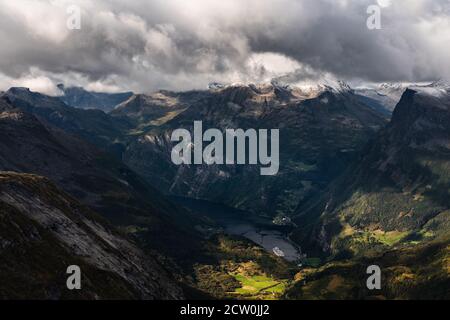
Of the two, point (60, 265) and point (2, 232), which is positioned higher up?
point (2, 232)
